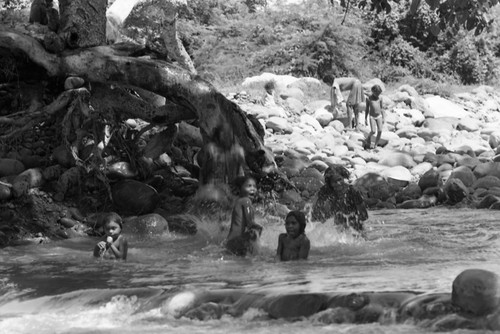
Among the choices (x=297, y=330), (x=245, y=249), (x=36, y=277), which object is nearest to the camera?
(x=297, y=330)

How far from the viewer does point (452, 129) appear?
76.6 feet

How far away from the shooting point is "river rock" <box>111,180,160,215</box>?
37.2ft

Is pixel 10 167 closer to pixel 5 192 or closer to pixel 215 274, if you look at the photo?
pixel 5 192

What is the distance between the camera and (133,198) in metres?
11.4

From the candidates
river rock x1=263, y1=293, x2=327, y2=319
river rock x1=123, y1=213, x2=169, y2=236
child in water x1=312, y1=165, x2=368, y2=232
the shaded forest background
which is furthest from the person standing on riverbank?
river rock x1=263, y1=293, x2=327, y2=319

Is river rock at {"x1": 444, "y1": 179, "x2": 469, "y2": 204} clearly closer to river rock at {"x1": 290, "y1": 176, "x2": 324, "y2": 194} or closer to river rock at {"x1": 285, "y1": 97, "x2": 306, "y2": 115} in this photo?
river rock at {"x1": 290, "y1": 176, "x2": 324, "y2": 194}

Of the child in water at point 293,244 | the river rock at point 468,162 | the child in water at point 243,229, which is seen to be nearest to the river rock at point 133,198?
the child in water at point 243,229

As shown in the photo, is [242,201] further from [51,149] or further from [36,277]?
[51,149]

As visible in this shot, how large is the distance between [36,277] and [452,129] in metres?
17.6

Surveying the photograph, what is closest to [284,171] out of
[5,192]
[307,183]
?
[307,183]

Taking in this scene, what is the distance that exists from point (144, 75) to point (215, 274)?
14.7 ft

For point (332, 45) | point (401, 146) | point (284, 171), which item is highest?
point (332, 45)

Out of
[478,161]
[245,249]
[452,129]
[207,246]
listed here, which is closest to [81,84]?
[207,246]

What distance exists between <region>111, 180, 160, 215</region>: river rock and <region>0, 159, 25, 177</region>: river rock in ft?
4.00
